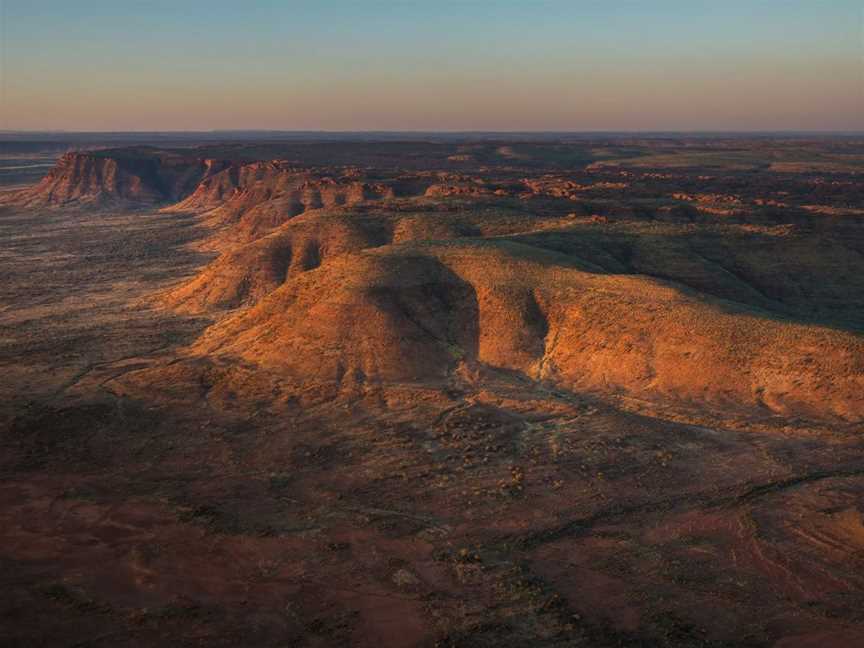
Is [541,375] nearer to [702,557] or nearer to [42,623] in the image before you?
[702,557]

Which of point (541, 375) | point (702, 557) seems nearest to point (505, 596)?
point (702, 557)

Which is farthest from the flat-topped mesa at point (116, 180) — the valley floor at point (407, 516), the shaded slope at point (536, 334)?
the valley floor at point (407, 516)

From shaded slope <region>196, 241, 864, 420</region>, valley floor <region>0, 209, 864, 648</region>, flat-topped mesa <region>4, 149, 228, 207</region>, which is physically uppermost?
flat-topped mesa <region>4, 149, 228, 207</region>

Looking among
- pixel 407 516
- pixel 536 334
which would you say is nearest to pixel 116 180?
pixel 536 334

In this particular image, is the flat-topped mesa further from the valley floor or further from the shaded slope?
the valley floor

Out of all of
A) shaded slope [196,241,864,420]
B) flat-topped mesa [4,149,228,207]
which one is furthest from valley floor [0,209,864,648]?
flat-topped mesa [4,149,228,207]
